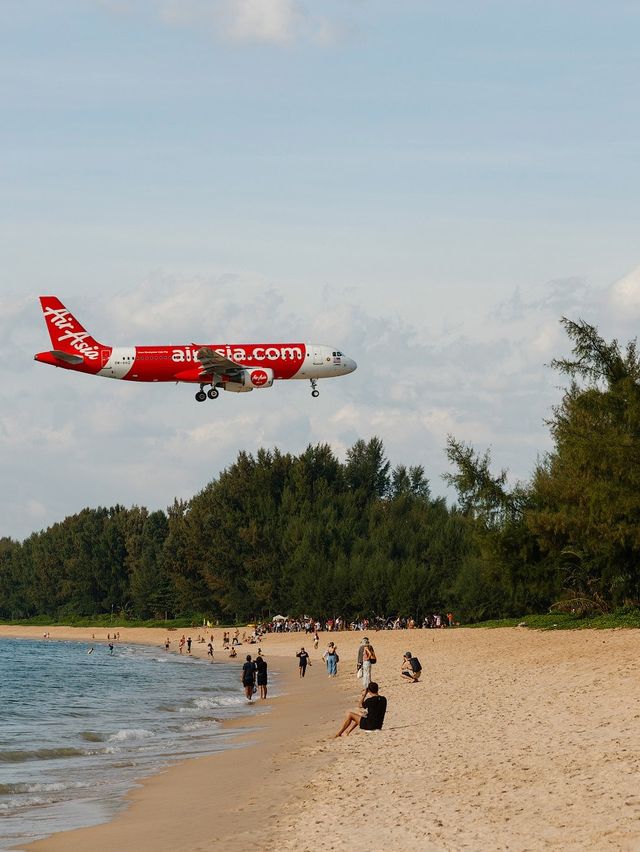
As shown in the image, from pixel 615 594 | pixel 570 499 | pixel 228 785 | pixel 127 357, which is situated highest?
pixel 127 357

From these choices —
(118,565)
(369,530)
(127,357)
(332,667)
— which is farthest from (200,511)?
(332,667)

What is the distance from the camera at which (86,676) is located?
73.4 m

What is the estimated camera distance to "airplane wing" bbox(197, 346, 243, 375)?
62219 mm

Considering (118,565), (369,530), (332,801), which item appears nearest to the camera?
(332,801)

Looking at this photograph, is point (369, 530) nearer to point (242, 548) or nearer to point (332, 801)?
point (242, 548)

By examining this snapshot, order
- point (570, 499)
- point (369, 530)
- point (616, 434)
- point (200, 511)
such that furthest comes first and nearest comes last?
point (200, 511) < point (369, 530) < point (570, 499) < point (616, 434)

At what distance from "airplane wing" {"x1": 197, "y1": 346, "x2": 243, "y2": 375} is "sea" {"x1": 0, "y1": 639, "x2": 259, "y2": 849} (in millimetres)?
16510

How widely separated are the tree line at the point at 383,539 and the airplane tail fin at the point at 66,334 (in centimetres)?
2189

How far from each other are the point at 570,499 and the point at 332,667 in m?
15.5

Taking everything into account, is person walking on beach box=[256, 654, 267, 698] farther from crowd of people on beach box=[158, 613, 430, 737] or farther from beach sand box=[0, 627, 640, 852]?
beach sand box=[0, 627, 640, 852]

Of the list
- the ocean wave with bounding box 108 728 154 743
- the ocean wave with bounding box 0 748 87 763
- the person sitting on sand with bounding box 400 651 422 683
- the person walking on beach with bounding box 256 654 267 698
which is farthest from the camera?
the person walking on beach with bounding box 256 654 267 698

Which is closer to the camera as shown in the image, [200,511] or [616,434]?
[616,434]

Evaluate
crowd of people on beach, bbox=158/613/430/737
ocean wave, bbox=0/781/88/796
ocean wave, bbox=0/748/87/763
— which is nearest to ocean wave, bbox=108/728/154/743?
ocean wave, bbox=0/748/87/763

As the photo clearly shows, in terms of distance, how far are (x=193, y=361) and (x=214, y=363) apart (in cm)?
166
